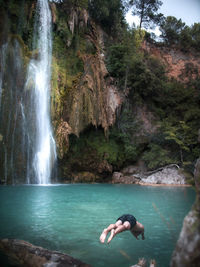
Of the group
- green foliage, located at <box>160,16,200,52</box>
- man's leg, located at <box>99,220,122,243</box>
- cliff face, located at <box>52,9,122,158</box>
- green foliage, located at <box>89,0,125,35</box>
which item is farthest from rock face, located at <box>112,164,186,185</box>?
green foliage, located at <box>160,16,200,52</box>

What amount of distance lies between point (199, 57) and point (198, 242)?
95.5ft

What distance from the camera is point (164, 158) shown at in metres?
16.8

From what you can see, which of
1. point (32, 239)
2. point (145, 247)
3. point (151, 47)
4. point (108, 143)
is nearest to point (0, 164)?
point (108, 143)

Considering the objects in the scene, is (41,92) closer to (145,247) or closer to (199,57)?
(145,247)

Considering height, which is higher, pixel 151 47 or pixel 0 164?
pixel 151 47

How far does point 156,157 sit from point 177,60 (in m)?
15.0

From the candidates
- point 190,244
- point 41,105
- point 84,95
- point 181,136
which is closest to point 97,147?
point 84,95

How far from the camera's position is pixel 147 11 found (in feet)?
88.0

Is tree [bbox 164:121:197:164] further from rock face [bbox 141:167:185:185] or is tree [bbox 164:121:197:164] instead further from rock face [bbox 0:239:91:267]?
rock face [bbox 0:239:91:267]

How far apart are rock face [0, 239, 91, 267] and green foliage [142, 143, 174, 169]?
1423 cm

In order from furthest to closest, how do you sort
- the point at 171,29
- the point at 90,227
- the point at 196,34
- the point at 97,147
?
the point at 196,34, the point at 171,29, the point at 97,147, the point at 90,227

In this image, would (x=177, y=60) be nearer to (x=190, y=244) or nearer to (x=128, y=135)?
(x=128, y=135)

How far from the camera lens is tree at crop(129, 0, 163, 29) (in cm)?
2617

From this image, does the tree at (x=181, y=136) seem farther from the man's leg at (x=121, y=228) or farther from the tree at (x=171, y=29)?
the tree at (x=171, y=29)
